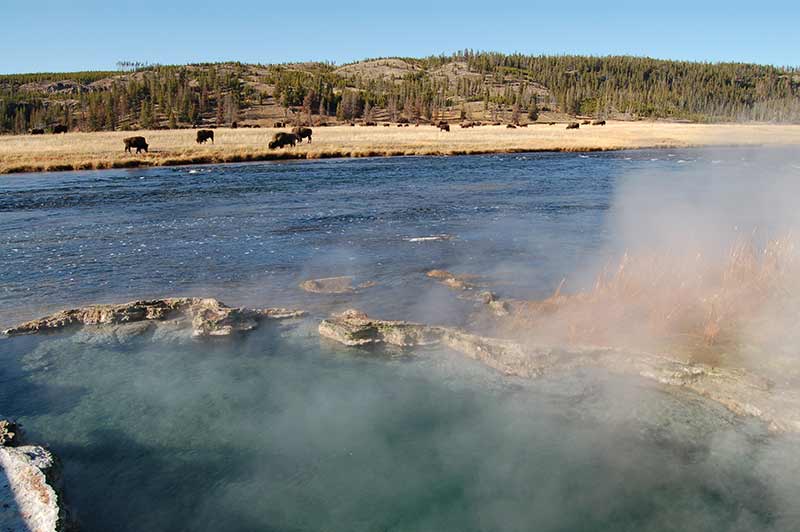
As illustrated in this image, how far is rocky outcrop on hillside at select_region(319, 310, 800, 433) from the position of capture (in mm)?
6246

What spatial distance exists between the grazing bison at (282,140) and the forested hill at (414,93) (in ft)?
140

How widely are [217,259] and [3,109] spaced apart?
89364mm

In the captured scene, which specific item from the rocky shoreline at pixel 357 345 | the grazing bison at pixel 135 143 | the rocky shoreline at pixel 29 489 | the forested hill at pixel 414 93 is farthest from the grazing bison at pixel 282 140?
the forested hill at pixel 414 93

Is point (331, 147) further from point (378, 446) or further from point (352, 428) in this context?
point (378, 446)

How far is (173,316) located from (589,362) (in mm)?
5896

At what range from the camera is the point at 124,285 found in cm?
1101

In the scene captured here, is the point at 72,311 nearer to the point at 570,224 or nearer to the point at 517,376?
the point at 517,376

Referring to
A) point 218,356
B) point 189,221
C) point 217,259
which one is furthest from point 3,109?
point 218,356

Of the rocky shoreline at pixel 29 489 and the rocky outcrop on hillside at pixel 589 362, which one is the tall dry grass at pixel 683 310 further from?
the rocky shoreline at pixel 29 489

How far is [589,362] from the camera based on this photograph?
7.20 m

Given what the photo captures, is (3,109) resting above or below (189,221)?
above

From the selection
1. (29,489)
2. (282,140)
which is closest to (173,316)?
(29,489)

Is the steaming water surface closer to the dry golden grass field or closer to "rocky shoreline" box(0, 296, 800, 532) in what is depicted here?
"rocky shoreline" box(0, 296, 800, 532)

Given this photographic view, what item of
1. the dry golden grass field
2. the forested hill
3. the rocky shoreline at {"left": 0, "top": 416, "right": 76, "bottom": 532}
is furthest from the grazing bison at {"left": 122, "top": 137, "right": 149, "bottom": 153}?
the forested hill
